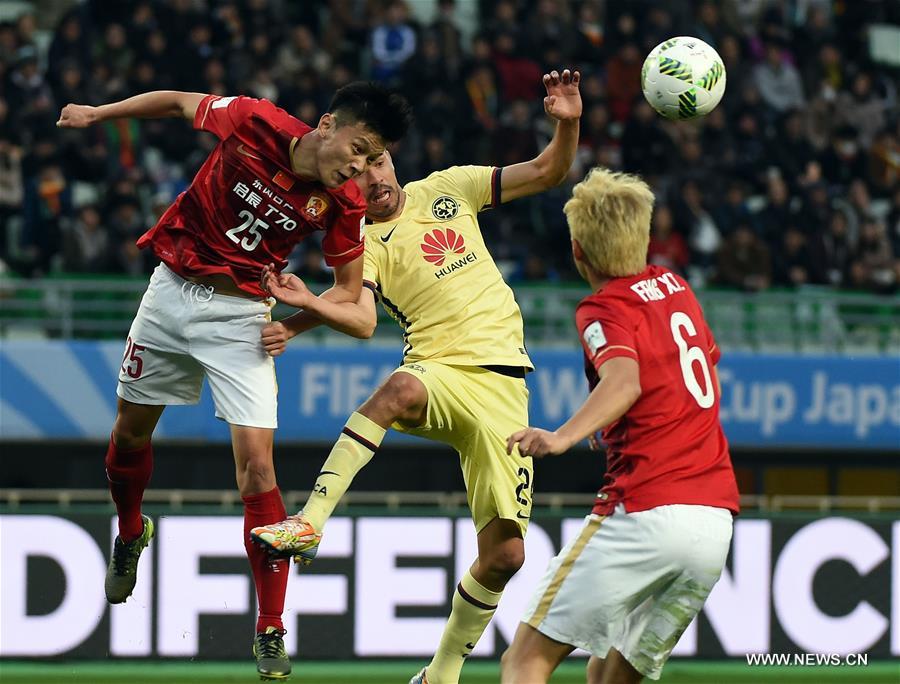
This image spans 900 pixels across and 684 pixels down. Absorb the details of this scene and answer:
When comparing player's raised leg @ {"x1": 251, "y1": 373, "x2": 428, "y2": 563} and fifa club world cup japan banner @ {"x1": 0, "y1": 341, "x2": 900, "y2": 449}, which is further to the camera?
fifa club world cup japan banner @ {"x1": 0, "y1": 341, "x2": 900, "y2": 449}

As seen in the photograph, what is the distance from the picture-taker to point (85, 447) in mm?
13344

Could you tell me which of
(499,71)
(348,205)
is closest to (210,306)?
(348,205)

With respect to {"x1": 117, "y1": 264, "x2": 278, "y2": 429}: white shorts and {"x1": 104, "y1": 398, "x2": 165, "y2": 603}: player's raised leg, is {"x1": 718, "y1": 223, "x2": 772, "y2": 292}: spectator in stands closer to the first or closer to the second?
{"x1": 104, "y1": 398, "x2": 165, "y2": 603}: player's raised leg

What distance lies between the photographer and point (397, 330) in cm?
1333

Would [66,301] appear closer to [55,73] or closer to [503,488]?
[55,73]

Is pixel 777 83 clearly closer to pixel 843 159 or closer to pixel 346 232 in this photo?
pixel 843 159

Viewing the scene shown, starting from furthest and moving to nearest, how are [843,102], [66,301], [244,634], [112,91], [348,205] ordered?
1. [843,102]
2. [112,91]
3. [66,301]
4. [244,634]
5. [348,205]

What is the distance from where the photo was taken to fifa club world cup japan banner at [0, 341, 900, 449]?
1268 centimetres

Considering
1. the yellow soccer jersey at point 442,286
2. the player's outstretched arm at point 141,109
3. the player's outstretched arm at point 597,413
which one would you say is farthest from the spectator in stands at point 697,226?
the player's outstretched arm at point 597,413

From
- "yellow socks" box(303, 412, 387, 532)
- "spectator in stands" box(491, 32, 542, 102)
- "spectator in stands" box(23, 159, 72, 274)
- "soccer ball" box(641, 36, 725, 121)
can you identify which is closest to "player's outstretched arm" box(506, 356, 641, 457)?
"yellow socks" box(303, 412, 387, 532)

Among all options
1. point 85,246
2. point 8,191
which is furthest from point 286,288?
point 8,191

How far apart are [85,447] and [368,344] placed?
2583 mm

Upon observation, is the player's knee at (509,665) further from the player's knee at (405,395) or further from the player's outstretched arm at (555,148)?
the player's outstretched arm at (555,148)

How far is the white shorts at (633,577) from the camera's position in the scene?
541 centimetres
